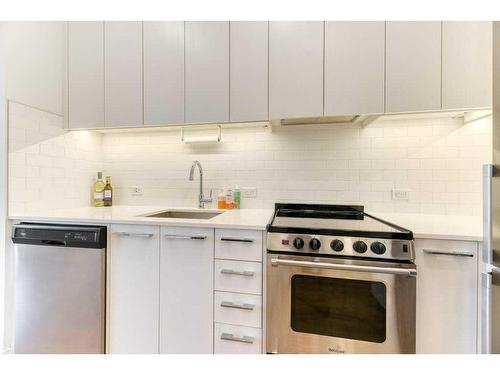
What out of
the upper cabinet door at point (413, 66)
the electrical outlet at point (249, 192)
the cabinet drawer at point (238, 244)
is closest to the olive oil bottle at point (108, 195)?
the electrical outlet at point (249, 192)

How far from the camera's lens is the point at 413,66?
1486mm

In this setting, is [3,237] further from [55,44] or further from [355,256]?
[355,256]

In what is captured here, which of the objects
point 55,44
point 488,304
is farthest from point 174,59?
point 488,304

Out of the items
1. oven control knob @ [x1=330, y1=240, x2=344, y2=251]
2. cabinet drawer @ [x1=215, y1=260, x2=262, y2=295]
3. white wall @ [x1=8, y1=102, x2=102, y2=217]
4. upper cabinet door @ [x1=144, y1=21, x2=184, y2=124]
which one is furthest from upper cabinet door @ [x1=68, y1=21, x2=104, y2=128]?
oven control knob @ [x1=330, y1=240, x2=344, y2=251]

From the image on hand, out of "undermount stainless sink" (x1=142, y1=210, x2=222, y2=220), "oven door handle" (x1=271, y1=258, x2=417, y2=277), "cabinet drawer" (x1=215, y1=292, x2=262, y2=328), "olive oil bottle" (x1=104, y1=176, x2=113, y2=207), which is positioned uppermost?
"olive oil bottle" (x1=104, y1=176, x2=113, y2=207)

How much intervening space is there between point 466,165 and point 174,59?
2209 mm

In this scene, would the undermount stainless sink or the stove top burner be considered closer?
the stove top burner

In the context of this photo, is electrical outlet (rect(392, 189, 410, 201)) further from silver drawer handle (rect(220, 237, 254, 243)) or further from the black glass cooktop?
silver drawer handle (rect(220, 237, 254, 243))

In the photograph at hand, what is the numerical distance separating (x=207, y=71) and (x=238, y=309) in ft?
5.13

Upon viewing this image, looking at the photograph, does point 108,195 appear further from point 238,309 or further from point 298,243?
point 298,243

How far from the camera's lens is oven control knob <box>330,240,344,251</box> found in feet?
4.15

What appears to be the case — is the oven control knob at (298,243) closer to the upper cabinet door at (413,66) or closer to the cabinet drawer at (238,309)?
the cabinet drawer at (238,309)

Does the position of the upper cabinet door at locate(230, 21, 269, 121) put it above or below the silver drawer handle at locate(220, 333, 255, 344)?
above

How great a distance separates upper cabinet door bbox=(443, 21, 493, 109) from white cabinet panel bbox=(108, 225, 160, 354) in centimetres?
194
